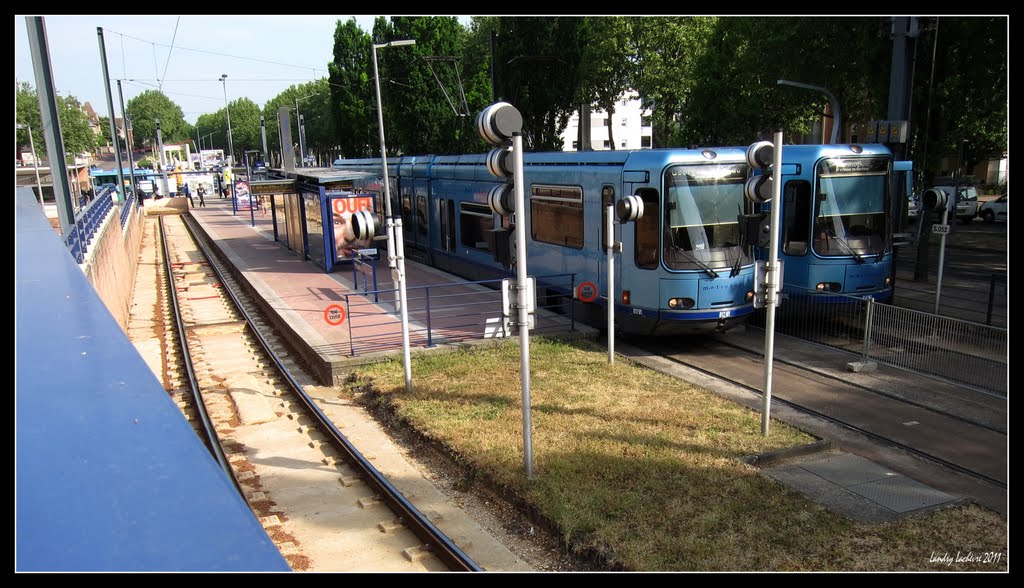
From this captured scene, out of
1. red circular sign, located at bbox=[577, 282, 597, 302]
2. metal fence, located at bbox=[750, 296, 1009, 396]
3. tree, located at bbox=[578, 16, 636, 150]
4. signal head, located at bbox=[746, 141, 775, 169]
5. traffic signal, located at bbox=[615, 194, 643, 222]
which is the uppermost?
tree, located at bbox=[578, 16, 636, 150]

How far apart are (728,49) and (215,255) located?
77.6 ft

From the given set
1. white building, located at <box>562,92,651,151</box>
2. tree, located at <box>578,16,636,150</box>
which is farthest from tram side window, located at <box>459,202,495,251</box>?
white building, located at <box>562,92,651,151</box>

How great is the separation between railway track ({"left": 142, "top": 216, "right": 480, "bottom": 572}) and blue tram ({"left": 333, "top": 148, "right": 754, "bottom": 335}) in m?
5.05

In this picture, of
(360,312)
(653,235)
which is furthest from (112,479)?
(360,312)

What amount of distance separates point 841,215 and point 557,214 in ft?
16.3

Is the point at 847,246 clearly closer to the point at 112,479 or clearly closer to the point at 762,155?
the point at 762,155

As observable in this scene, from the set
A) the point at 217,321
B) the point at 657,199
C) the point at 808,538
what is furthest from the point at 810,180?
A: the point at 217,321

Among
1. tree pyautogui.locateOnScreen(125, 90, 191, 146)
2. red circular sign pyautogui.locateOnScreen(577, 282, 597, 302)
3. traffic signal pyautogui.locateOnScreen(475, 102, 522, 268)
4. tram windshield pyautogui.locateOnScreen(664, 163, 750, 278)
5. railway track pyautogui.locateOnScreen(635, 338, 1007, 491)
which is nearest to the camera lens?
traffic signal pyautogui.locateOnScreen(475, 102, 522, 268)

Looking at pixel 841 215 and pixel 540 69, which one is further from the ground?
pixel 540 69

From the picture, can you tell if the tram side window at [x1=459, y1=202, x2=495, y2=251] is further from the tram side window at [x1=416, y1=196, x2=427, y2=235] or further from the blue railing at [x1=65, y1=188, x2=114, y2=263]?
the blue railing at [x1=65, y1=188, x2=114, y2=263]

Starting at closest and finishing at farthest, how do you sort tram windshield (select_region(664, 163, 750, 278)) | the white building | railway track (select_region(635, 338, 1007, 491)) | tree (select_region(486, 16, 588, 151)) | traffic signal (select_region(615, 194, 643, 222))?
1. railway track (select_region(635, 338, 1007, 491))
2. traffic signal (select_region(615, 194, 643, 222))
3. tram windshield (select_region(664, 163, 750, 278))
4. tree (select_region(486, 16, 588, 151))
5. the white building

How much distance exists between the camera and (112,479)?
322 centimetres

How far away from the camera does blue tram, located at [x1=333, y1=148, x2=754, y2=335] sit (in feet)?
38.5

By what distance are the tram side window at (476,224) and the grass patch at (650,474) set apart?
6315mm
